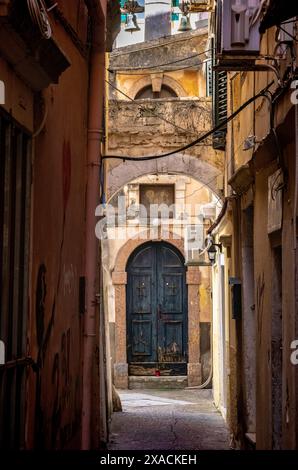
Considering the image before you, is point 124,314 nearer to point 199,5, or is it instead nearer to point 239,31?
point 199,5

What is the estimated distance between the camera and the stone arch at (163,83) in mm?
22297

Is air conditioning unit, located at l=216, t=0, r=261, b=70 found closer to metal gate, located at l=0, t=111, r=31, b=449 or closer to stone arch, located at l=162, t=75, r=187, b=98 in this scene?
metal gate, located at l=0, t=111, r=31, b=449

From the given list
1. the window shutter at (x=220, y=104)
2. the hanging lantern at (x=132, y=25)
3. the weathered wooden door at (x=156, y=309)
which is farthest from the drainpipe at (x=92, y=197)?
the weathered wooden door at (x=156, y=309)

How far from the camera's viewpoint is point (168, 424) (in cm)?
1352

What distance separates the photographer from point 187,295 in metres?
21.7

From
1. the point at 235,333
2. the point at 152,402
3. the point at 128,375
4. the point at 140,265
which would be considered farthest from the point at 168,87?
the point at 235,333

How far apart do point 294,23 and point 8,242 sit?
112 inches

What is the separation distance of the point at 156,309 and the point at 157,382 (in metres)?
1.98

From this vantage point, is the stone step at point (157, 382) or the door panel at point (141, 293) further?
the door panel at point (141, 293)

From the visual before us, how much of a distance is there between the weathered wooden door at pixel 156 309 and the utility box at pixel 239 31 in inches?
572

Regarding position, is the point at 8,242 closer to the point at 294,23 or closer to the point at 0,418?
the point at 0,418

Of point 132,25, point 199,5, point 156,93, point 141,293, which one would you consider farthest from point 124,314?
point 199,5

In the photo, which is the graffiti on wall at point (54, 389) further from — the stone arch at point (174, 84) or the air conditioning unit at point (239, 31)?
the stone arch at point (174, 84)

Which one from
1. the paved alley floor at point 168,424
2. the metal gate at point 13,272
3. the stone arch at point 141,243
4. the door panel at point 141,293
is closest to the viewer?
the metal gate at point 13,272
